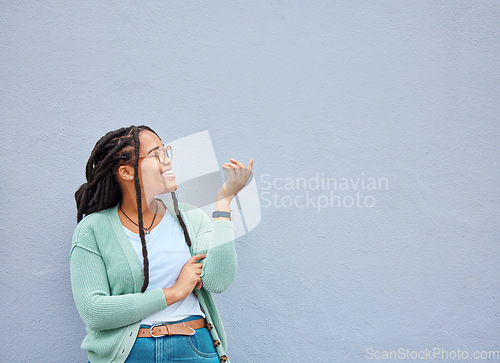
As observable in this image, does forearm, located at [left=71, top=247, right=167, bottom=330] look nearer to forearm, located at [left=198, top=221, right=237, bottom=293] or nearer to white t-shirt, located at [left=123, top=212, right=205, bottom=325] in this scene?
white t-shirt, located at [left=123, top=212, right=205, bottom=325]

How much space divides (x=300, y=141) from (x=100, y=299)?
4.29ft

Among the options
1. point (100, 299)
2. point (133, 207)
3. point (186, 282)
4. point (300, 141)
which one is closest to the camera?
point (100, 299)

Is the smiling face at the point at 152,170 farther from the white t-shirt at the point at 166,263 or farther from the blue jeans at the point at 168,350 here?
the blue jeans at the point at 168,350

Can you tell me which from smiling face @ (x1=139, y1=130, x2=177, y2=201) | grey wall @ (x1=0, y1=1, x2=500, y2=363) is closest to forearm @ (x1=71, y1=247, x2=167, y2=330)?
smiling face @ (x1=139, y1=130, x2=177, y2=201)

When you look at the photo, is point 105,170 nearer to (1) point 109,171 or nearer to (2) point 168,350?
(1) point 109,171

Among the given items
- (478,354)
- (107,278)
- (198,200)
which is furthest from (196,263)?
(478,354)

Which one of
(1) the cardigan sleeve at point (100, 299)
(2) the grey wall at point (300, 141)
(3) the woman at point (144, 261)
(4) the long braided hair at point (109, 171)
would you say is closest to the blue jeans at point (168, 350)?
(3) the woman at point (144, 261)

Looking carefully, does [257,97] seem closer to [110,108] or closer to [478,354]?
[110,108]

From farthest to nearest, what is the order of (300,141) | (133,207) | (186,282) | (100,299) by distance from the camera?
(300,141) → (133,207) → (186,282) → (100,299)

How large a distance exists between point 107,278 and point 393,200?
5.06 feet

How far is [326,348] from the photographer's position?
8.27 feet

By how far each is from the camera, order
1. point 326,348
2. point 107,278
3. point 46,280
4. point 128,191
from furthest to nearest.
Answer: point 326,348, point 46,280, point 128,191, point 107,278

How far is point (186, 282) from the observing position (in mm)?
1849

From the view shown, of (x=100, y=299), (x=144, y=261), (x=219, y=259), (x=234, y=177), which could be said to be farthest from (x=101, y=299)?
(x=234, y=177)
